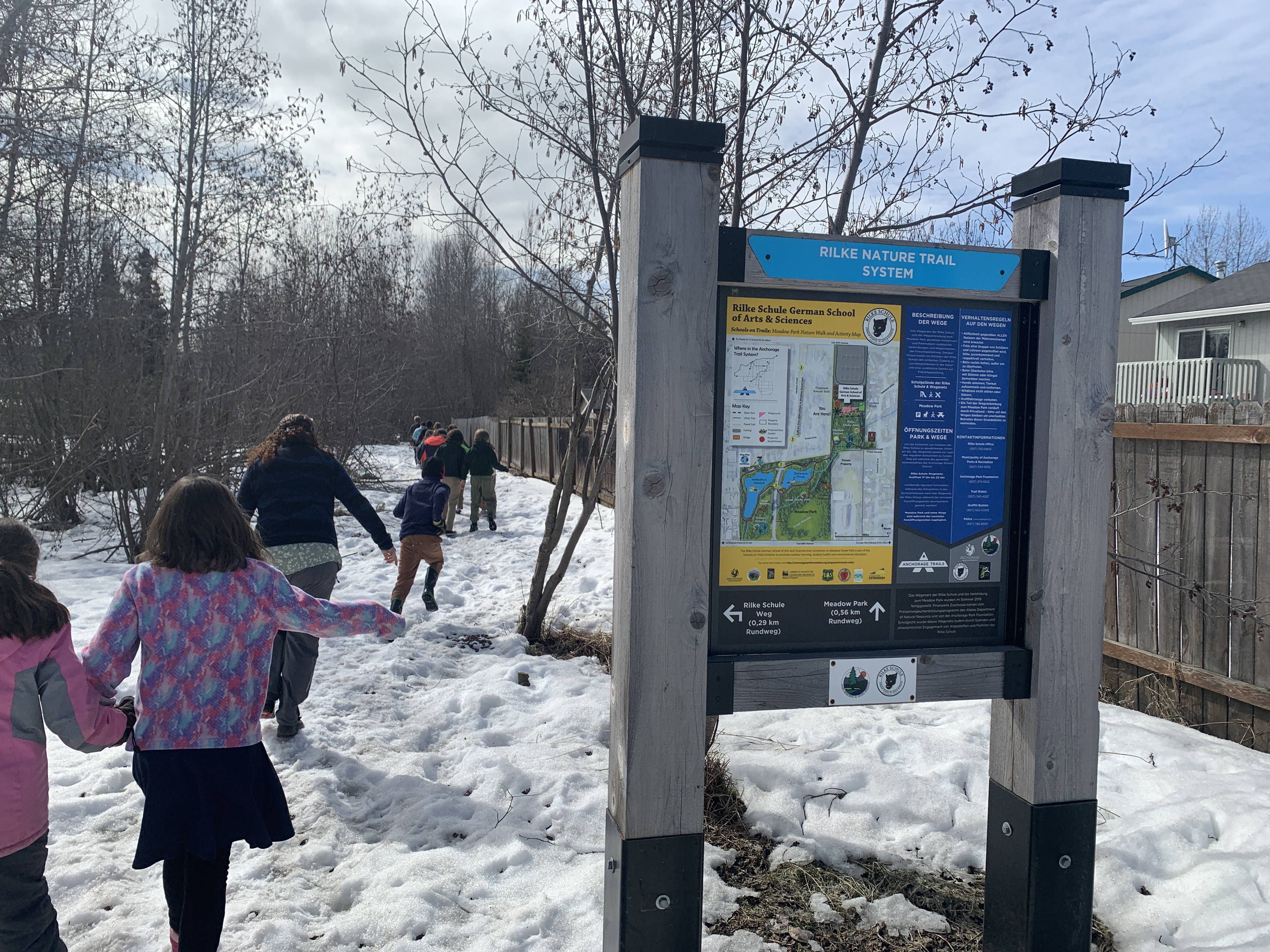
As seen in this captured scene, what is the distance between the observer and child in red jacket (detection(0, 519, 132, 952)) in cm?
241

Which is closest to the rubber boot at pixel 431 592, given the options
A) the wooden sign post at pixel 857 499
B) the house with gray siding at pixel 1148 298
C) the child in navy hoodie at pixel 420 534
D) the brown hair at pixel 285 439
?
the child in navy hoodie at pixel 420 534

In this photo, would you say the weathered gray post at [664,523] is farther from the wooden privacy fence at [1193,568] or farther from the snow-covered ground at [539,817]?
the wooden privacy fence at [1193,568]

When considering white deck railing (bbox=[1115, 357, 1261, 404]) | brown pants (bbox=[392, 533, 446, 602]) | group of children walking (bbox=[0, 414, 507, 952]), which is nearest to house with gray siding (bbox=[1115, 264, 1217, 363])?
white deck railing (bbox=[1115, 357, 1261, 404])

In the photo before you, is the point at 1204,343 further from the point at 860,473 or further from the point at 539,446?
the point at 860,473

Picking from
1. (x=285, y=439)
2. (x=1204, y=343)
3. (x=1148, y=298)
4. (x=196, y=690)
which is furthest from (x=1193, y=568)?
(x=1148, y=298)

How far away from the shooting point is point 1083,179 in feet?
8.08

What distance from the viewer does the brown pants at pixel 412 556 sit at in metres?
8.09

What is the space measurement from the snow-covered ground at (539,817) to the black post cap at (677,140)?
2555mm

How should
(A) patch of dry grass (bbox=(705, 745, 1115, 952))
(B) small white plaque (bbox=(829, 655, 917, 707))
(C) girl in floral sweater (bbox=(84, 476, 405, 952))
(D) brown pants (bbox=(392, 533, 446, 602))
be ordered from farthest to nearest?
(D) brown pants (bbox=(392, 533, 446, 602)) → (A) patch of dry grass (bbox=(705, 745, 1115, 952)) → (C) girl in floral sweater (bbox=(84, 476, 405, 952)) → (B) small white plaque (bbox=(829, 655, 917, 707))

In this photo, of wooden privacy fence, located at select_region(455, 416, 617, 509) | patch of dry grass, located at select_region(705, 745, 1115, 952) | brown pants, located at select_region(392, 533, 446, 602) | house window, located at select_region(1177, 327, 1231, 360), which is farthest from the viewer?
house window, located at select_region(1177, 327, 1231, 360)

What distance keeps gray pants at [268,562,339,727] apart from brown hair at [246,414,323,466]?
72cm

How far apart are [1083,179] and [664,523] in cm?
158

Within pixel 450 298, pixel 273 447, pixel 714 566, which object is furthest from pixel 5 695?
pixel 450 298

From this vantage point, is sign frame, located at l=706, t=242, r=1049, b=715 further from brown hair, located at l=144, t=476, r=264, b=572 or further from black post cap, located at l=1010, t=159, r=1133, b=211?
brown hair, located at l=144, t=476, r=264, b=572
